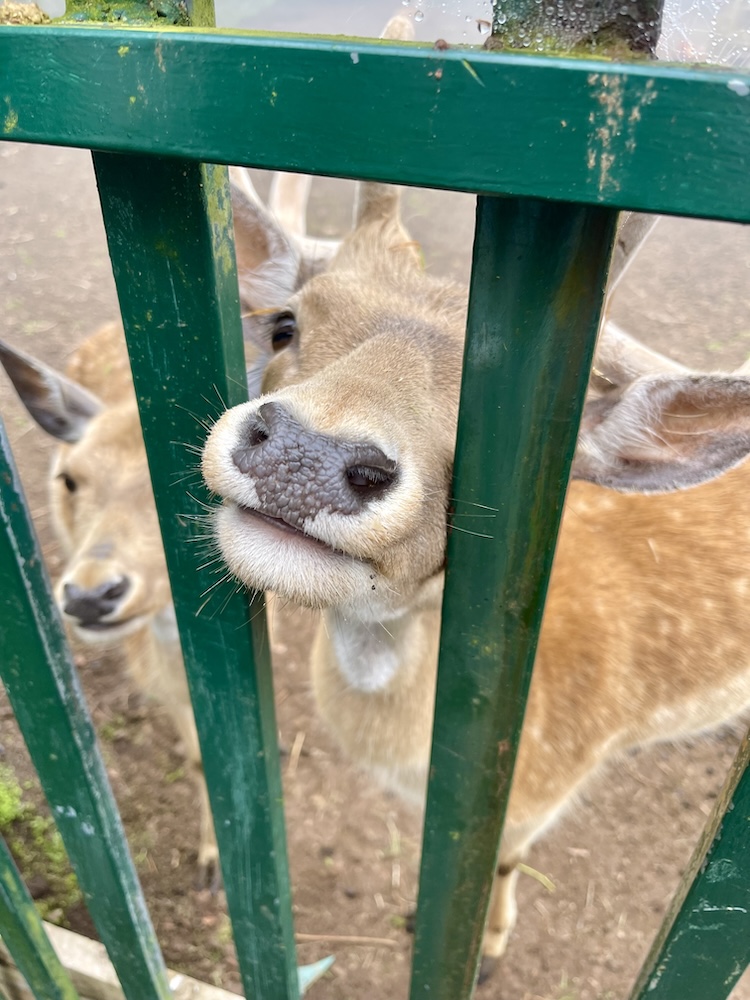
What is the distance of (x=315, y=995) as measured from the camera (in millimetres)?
2830

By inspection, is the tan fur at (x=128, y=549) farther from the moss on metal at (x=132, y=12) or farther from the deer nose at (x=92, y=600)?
the moss on metal at (x=132, y=12)

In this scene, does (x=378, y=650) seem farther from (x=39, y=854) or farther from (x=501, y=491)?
(x=39, y=854)

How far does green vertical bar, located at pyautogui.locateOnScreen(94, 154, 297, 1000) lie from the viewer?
3.01 ft

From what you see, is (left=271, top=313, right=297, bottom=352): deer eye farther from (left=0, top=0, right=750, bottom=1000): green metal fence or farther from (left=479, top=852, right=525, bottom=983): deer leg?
(left=479, top=852, right=525, bottom=983): deer leg

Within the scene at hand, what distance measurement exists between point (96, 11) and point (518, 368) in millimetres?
578

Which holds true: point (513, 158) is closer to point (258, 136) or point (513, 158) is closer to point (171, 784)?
point (258, 136)

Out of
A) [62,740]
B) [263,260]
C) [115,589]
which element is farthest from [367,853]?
[263,260]

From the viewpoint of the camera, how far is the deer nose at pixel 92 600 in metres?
2.40

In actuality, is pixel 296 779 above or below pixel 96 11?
below

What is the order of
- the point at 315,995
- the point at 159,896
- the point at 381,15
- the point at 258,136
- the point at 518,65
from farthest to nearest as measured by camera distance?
1. the point at 159,896
2. the point at 315,995
3. the point at 381,15
4. the point at 258,136
5. the point at 518,65

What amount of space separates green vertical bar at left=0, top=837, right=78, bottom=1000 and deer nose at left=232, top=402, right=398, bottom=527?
1.12m

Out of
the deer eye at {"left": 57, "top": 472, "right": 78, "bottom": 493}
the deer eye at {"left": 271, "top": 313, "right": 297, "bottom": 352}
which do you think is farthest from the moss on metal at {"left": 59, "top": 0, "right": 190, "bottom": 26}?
the deer eye at {"left": 57, "top": 472, "right": 78, "bottom": 493}

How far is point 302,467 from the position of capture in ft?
3.46

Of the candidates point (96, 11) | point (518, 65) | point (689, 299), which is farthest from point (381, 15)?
point (689, 299)
